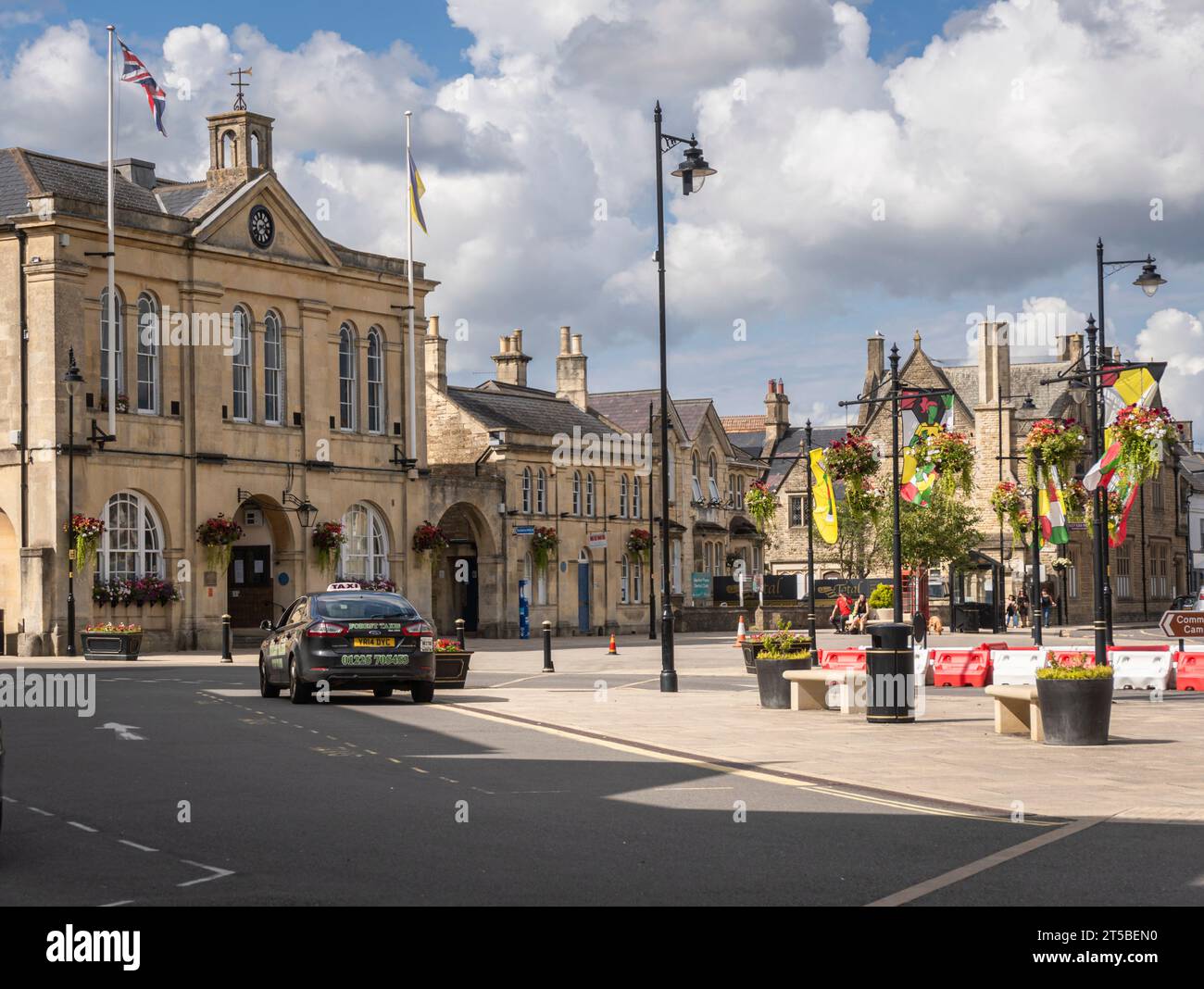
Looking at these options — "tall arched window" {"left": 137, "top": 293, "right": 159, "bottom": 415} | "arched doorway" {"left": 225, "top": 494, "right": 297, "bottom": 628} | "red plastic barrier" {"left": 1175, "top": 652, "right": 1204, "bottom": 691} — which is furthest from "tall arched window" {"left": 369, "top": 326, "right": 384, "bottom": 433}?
"red plastic barrier" {"left": 1175, "top": 652, "right": 1204, "bottom": 691}

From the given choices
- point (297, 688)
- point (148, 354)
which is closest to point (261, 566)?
point (148, 354)

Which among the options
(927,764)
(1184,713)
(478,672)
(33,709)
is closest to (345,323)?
(478,672)

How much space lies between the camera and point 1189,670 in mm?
27766

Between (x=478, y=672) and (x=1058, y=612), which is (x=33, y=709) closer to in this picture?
(x=478, y=672)

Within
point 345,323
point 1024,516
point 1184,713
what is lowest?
point 1184,713

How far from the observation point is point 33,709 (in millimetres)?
22344

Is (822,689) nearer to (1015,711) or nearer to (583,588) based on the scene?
(1015,711)

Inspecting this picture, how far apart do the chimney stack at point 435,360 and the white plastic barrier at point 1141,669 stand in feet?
119

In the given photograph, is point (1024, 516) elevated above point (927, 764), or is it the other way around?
point (1024, 516)

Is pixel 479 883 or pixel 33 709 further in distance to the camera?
pixel 33 709
